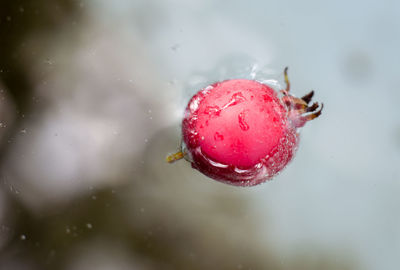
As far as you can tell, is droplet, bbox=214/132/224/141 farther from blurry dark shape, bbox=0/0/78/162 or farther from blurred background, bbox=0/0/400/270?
blurry dark shape, bbox=0/0/78/162

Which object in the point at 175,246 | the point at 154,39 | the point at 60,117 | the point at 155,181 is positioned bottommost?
the point at 175,246

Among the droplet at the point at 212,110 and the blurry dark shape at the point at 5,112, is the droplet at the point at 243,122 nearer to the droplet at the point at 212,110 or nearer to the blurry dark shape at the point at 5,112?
the droplet at the point at 212,110

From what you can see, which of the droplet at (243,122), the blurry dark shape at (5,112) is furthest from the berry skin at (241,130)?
the blurry dark shape at (5,112)

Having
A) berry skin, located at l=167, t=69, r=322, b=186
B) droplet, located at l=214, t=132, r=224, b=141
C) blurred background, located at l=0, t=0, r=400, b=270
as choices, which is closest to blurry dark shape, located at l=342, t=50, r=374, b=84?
blurred background, located at l=0, t=0, r=400, b=270

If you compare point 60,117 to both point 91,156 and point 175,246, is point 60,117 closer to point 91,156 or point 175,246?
point 91,156

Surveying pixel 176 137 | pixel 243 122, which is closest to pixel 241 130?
pixel 243 122

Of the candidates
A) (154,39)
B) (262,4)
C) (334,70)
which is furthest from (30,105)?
(334,70)
